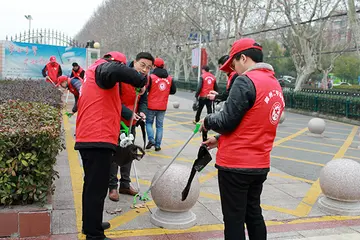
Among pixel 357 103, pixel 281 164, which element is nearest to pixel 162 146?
pixel 281 164

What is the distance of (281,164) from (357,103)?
28.1 feet

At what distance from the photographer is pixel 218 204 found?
4.85m

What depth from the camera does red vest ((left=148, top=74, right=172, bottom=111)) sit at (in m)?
7.58

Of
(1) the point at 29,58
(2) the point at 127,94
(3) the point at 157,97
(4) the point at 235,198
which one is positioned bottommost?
(4) the point at 235,198

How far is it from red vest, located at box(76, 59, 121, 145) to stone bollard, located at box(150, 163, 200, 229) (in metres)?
0.94

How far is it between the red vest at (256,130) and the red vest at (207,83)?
25.3ft

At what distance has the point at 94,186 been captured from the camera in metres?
3.37

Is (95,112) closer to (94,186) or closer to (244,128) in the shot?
(94,186)

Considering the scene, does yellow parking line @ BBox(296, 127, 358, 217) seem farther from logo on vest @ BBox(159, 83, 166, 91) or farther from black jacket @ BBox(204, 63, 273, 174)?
logo on vest @ BBox(159, 83, 166, 91)

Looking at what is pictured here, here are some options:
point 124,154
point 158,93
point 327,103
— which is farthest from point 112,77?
point 327,103

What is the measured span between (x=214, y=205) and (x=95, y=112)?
2.15m

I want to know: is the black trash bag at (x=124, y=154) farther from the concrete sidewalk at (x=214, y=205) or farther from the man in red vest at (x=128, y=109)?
the concrete sidewalk at (x=214, y=205)

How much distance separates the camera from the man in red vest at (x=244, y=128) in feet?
8.85

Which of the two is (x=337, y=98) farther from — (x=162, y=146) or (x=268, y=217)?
(x=268, y=217)
